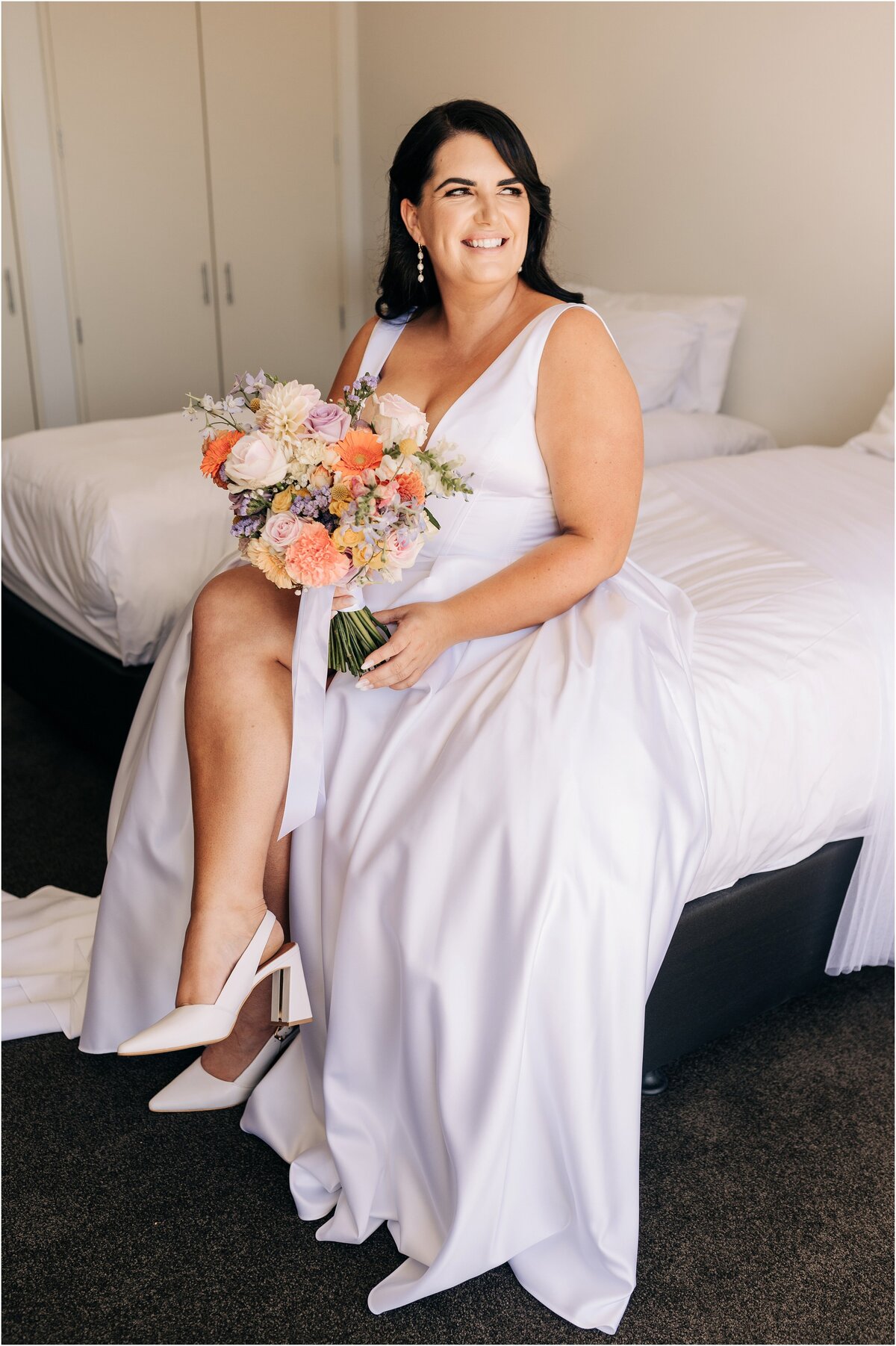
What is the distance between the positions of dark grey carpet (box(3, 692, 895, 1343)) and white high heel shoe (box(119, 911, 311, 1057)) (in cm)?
27

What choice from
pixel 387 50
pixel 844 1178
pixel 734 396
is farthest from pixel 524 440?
pixel 387 50

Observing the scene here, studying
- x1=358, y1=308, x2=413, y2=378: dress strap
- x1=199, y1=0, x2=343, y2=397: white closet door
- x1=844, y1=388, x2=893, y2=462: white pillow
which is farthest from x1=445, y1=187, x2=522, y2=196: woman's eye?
x1=199, y1=0, x2=343, y2=397: white closet door

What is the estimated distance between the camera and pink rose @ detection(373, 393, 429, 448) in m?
1.48

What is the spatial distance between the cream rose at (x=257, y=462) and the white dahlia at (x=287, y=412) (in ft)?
0.06

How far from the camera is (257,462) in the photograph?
1.42m

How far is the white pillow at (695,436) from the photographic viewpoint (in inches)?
128

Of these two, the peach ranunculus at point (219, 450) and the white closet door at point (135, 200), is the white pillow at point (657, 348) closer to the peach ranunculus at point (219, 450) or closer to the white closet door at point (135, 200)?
the peach ranunculus at point (219, 450)

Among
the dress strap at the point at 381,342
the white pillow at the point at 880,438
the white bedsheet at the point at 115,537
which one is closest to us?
the dress strap at the point at 381,342

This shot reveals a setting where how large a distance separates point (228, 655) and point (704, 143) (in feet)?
8.95

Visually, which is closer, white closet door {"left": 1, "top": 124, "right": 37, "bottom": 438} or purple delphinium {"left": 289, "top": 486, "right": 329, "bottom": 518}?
purple delphinium {"left": 289, "top": 486, "right": 329, "bottom": 518}

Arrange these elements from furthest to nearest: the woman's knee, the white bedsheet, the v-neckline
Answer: the white bedsheet < the v-neckline < the woman's knee

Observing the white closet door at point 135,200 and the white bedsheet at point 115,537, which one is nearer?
the white bedsheet at point 115,537

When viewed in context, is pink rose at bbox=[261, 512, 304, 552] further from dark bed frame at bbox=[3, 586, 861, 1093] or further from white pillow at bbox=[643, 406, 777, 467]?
white pillow at bbox=[643, 406, 777, 467]

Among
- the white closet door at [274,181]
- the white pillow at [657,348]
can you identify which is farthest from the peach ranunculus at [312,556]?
the white closet door at [274,181]
